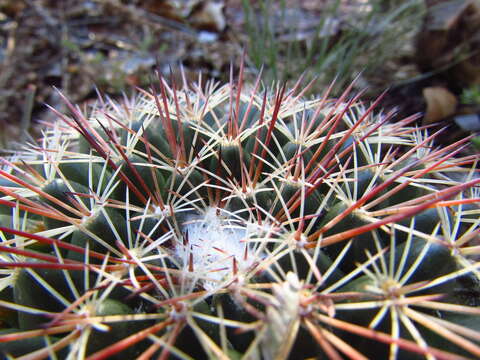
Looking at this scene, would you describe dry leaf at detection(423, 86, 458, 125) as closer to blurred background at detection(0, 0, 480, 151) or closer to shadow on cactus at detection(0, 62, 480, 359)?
blurred background at detection(0, 0, 480, 151)

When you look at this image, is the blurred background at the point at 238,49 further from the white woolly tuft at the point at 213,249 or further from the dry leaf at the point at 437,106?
the white woolly tuft at the point at 213,249

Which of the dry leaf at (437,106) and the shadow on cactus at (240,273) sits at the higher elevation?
the dry leaf at (437,106)

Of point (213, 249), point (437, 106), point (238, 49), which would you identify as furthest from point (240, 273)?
point (238, 49)

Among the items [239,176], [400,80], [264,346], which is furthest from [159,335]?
[400,80]

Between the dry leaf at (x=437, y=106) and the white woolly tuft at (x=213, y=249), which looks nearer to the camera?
the white woolly tuft at (x=213, y=249)

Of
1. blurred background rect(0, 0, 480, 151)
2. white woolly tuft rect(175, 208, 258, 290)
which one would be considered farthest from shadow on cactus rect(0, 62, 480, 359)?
blurred background rect(0, 0, 480, 151)

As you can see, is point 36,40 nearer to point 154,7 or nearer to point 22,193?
point 154,7

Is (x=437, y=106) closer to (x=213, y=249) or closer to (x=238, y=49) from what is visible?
(x=238, y=49)

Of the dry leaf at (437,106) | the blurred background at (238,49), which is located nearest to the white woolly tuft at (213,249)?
the blurred background at (238,49)
